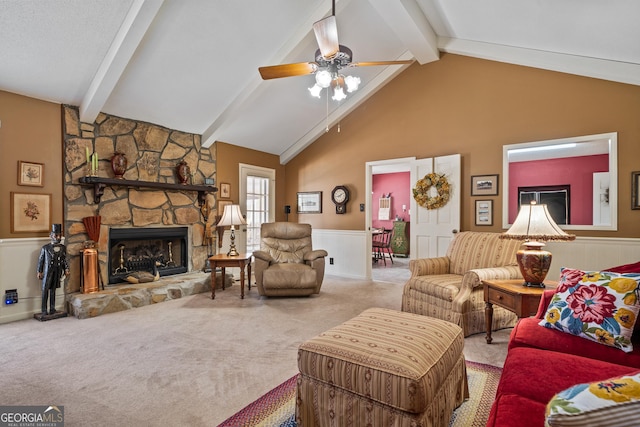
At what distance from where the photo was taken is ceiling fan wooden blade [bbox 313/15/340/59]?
241cm

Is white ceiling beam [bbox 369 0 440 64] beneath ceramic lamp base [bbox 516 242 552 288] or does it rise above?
above

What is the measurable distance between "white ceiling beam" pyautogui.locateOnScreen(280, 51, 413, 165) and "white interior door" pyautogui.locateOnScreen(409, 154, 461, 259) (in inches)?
58.7

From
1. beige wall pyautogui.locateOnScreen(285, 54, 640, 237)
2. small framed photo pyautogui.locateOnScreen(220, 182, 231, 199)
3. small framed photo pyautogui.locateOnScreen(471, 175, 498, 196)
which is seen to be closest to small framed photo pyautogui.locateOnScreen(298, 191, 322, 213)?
beige wall pyautogui.locateOnScreen(285, 54, 640, 237)

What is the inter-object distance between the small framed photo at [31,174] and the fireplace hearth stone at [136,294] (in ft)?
4.44

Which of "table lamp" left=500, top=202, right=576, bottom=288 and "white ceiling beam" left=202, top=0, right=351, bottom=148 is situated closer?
"table lamp" left=500, top=202, right=576, bottom=288

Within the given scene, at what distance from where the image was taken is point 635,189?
3590mm

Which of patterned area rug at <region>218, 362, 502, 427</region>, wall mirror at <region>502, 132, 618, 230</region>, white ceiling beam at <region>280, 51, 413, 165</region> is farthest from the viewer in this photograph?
wall mirror at <region>502, 132, 618, 230</region>

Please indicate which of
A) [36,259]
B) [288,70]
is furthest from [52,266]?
[288,70]

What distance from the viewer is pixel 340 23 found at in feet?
13.5

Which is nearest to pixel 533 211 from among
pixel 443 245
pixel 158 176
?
pixel 443 245

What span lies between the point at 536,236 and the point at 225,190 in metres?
4.64

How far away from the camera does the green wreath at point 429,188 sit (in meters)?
4.86

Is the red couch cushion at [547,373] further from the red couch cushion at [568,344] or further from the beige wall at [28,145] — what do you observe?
the beige wall at [28,145]

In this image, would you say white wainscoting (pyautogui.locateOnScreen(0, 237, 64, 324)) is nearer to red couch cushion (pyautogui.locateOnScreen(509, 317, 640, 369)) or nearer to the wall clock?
the wall clock
